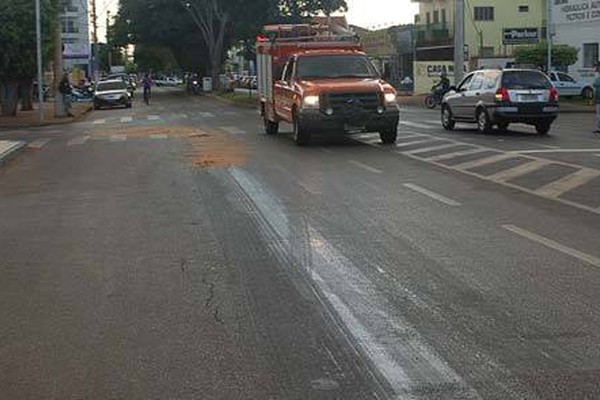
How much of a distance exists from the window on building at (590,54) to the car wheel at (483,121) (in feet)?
77.0

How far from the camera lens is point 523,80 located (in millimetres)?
22766

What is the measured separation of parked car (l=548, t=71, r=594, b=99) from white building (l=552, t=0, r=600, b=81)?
271cm

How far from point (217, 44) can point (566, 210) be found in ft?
187

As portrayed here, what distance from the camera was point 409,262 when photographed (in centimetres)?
830

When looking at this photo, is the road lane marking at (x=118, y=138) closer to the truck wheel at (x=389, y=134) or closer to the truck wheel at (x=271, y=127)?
the truck wheel at (x=271, y=127)

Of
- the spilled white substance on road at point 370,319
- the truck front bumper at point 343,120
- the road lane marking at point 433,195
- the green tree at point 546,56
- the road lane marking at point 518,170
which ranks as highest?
the green tree at point 546,56

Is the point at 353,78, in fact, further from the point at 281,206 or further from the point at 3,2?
the point at 3,2

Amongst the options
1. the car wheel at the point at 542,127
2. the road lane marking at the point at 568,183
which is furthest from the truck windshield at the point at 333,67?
the road lane marking at the point at 568,183

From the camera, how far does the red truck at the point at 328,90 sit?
63.9 ft

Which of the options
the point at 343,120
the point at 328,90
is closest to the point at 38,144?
the point at 328,90

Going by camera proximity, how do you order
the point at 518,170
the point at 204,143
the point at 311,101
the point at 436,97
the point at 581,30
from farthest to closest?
the point at 581,30
the point at 436,97
the point at 204,143
the point at 311,101
the point at 518,170

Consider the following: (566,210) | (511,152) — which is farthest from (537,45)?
(566,210)

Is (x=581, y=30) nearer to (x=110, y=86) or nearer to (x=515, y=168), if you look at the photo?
(x=110, y=86)

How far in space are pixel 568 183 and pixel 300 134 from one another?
766 cm
